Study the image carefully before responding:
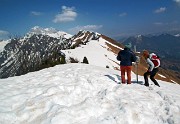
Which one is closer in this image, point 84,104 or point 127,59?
point 84,104

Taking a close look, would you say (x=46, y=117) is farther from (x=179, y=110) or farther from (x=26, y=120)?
(x=179, y=110)

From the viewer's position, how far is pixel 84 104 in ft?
42.8

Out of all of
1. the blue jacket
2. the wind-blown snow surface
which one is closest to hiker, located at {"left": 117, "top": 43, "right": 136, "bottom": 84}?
the blue jacket

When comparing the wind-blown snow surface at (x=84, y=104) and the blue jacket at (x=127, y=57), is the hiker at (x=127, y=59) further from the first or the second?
the wind-blown snow surface at (x=84, y=104)

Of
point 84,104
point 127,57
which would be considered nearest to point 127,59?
point 127,57

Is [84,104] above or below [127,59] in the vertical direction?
below

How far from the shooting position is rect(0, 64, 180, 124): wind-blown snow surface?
11.4m

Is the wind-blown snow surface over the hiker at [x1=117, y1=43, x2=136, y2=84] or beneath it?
beneath

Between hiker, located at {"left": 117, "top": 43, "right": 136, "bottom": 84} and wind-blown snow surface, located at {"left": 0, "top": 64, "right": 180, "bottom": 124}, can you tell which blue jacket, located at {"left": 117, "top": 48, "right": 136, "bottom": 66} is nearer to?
hiker, located at {"left": 117, "top": 43, "right": 136, "bottom": 84}

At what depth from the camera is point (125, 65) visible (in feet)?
61.3

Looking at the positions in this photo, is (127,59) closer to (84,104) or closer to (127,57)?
(127,57)

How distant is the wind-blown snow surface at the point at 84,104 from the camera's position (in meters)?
11.4

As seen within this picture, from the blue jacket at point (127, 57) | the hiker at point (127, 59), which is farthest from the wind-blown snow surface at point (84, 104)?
the blue jacket at point (127, 57)

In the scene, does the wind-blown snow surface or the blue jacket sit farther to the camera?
the blue jacket
